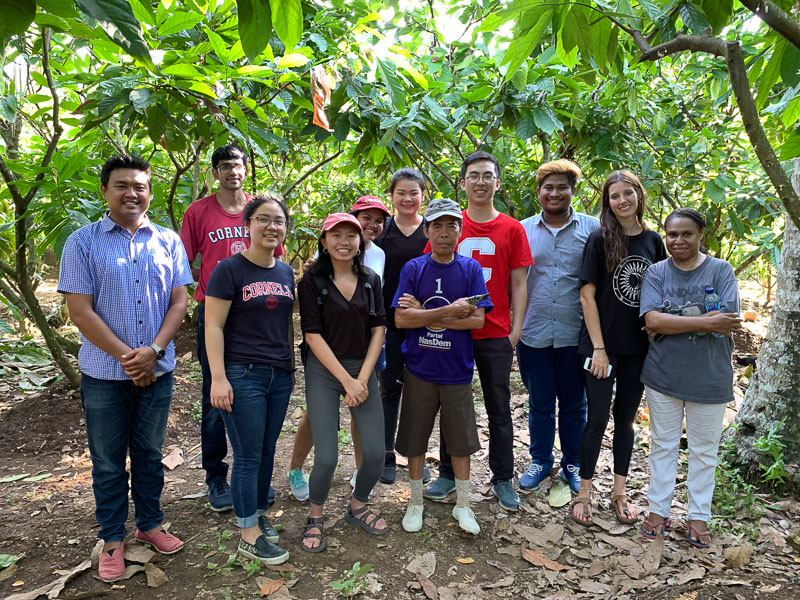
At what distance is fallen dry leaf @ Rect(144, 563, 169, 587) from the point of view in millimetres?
2461

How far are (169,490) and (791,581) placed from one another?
136 inches

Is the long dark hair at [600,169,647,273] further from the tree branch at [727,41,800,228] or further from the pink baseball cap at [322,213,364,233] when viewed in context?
the tree branch at [727,41,800,228]

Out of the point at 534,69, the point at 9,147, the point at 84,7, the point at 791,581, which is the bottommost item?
the point at 791,581

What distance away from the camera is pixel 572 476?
11.3ft

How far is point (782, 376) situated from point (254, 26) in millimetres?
3678

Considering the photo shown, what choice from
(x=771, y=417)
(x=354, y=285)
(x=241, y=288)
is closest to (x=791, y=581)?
(x=771, y=417)

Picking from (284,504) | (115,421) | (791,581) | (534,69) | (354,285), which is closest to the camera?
(115,421)

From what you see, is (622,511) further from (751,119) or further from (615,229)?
(751,119)

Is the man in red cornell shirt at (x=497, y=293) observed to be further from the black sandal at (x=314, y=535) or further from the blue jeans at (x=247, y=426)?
the blue jeans at (x=247, y=426)

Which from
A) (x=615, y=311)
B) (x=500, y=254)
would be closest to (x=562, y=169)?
(x=500, y=254)

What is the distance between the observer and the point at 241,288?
257 centimetres

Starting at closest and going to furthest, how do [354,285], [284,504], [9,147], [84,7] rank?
[84,7]
[354,285]
[284,504]
[9,147]

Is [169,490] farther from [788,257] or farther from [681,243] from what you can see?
[788,257]

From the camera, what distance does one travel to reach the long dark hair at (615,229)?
300cm
